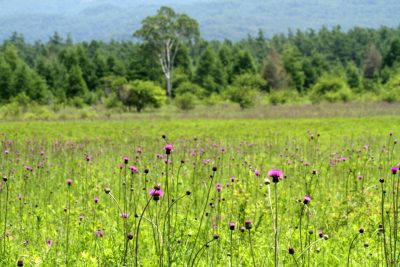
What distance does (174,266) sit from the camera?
364cm

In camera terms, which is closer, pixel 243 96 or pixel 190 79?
pixel 243 96

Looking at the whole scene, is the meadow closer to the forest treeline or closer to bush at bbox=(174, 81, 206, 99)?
the forest treeline

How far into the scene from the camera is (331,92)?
40312 millimetres

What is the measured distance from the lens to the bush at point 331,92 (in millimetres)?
39406

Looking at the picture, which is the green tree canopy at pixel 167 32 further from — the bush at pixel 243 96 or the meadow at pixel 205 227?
the meadow at pixel 205 227

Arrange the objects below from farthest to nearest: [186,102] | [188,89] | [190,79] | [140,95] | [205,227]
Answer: [190,79] → [188,89] → [140,95] → [186,102] → [205,227]

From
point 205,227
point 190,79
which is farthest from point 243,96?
point 205,227

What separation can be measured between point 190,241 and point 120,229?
750 mm

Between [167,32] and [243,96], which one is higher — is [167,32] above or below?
above

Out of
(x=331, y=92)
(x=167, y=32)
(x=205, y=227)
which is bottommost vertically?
(x=205, y=227)

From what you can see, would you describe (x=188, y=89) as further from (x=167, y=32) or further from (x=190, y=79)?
(x=167, y=32)

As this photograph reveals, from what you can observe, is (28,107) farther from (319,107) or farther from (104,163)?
(104,163)

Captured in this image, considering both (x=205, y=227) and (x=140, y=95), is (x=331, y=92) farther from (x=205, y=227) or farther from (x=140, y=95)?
(x=205, y=227)

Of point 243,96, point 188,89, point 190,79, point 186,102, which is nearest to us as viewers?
point 243,96
